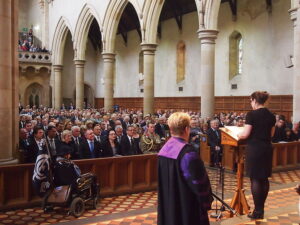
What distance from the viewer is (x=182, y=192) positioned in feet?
9.02

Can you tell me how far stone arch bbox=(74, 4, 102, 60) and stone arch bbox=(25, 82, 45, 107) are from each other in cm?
597

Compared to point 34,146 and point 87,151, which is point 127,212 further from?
point 34,146

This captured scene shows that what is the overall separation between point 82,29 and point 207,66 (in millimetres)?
12254

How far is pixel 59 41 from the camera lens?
87.4 feet

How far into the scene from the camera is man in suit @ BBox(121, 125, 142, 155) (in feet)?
24.6

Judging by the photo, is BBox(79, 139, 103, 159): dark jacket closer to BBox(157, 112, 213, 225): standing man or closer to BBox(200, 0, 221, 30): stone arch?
BBox(157, 112, 213, 225): standing man

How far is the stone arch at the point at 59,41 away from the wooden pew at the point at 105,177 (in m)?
21.1

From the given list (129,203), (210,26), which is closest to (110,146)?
(129,203)

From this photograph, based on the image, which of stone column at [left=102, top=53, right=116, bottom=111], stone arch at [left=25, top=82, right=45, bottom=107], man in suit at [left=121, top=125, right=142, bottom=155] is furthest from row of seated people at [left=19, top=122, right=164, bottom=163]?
stone arch at [left=25, top=82, right=45, bottom=107]

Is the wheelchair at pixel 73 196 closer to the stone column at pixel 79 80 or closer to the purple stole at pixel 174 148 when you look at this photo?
the purple stole at pixel 174 148

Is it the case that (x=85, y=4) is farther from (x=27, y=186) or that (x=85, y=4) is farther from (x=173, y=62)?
(x=27, y=186)

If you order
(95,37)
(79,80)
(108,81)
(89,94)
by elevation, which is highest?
(95,37)

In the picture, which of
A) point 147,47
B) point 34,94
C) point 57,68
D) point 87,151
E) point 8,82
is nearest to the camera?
point 8,82

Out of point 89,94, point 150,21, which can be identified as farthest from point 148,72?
point 89,94
